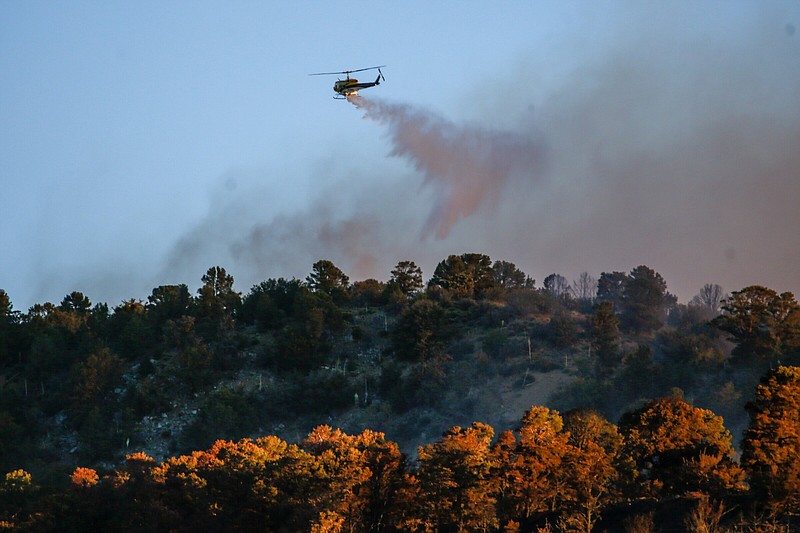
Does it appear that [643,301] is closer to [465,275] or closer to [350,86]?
[465,275]

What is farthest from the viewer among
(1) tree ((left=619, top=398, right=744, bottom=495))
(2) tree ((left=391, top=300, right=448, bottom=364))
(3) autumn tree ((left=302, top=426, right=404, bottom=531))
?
(2) tree ((left=391, top=300, right=448, bottom=364))

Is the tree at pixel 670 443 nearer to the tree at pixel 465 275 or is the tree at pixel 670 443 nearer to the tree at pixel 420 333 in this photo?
the tree at pixel 420 333

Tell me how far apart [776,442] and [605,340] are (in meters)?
56.2

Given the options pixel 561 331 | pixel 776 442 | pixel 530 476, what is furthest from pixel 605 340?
pixel 776 442

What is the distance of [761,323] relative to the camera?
102m

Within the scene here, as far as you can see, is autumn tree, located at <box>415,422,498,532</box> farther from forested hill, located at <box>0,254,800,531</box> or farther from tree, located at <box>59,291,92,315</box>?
tree, located at <box>59,291,92,315</box>

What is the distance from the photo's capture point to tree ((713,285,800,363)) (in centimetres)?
9806

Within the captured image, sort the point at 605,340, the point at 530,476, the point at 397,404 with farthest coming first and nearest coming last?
1. the point at 605,340
2. the point at 397,404
3. the point at 530,476

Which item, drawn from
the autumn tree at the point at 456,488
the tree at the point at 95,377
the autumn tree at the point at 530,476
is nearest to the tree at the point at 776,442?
the autumn tree at the point at 530,476

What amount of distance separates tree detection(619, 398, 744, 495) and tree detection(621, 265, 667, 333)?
6334 centimetres

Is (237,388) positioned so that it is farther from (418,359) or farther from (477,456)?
(477,456)

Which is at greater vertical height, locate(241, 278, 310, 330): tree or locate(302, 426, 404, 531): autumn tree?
locate(241, 278, 310, 330): tree

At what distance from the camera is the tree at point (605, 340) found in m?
103

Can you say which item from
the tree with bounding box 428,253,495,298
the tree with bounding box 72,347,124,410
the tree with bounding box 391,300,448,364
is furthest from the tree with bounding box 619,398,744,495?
the tree with bounding box 428,253,495,298
